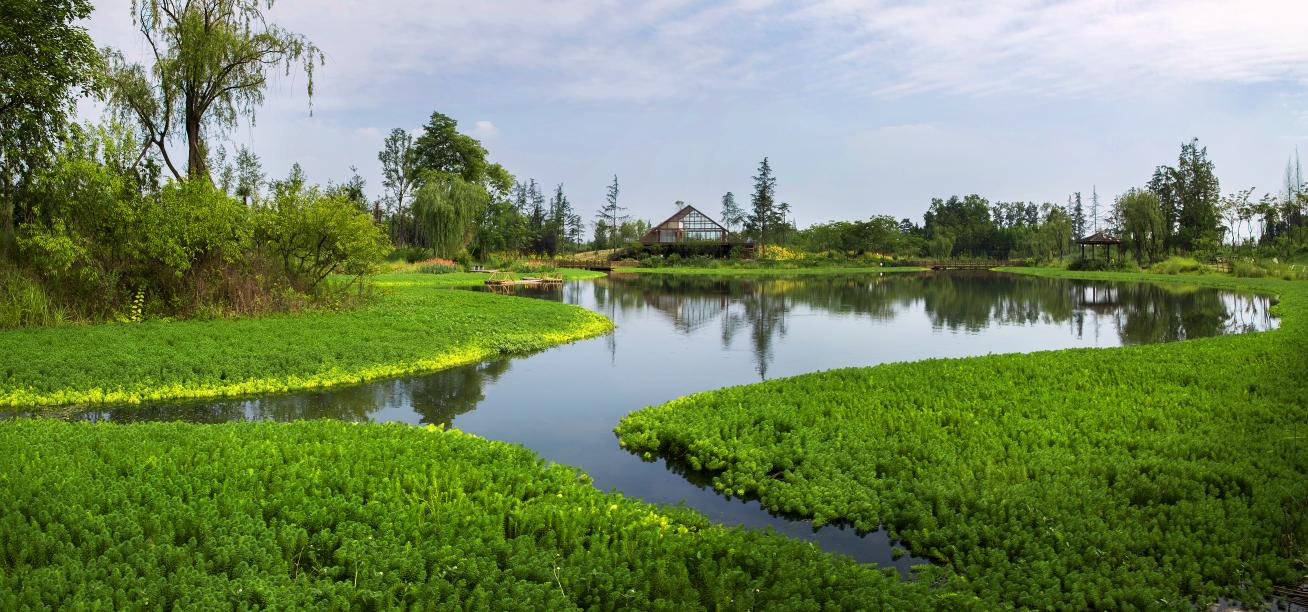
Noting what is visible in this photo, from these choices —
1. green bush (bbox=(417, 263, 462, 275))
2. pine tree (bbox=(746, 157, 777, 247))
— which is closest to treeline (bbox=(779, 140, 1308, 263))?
pine tree (bbox=(746, 157, 777, 247))

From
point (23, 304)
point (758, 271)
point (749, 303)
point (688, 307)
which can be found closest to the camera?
point (23, 304)

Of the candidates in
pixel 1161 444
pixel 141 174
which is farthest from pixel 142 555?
pixel 141 174

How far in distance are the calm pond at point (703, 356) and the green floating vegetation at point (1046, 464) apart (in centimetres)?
53

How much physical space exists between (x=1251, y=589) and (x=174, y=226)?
17916 millimetres

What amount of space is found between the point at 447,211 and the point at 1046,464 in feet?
147

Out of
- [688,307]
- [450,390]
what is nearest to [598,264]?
[688,307]

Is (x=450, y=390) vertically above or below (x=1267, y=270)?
below

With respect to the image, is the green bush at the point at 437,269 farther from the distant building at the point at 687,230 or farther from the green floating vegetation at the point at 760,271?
the distant building at the point at 687,230

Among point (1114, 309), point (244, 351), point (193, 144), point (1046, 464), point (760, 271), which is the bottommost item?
point (1046, 464)

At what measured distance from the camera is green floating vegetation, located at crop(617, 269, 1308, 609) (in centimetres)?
497

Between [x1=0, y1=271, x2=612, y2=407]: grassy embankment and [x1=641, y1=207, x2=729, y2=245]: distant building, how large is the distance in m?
53.8

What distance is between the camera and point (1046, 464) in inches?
270

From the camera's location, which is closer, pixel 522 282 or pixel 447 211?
pixel 522 282

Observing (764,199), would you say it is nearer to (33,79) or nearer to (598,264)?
(598,264)
